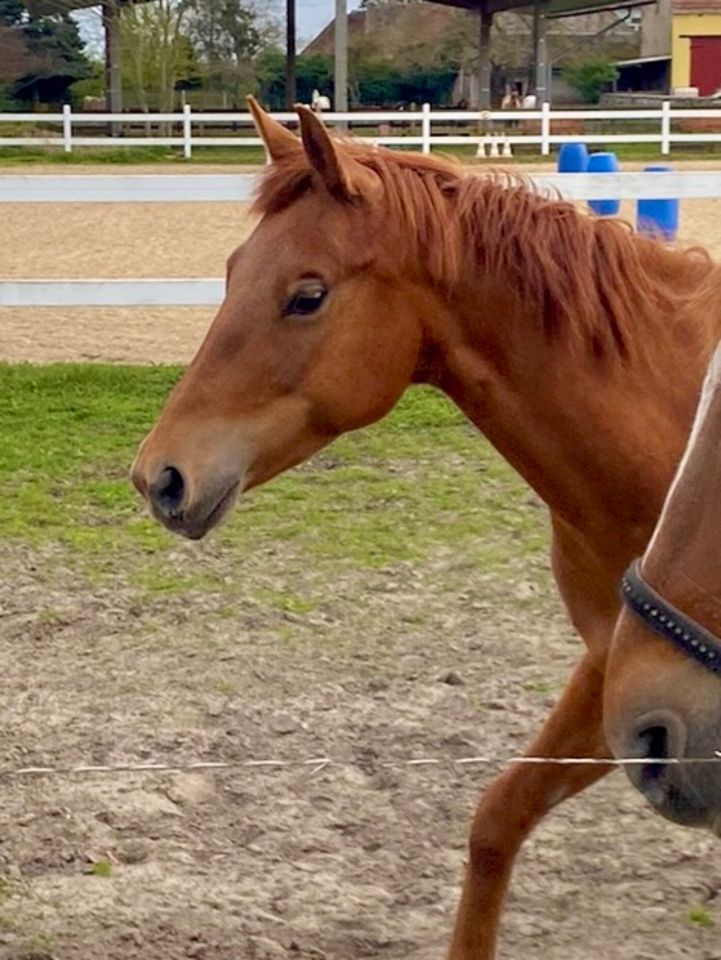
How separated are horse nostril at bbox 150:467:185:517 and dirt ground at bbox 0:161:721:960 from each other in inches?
40.3

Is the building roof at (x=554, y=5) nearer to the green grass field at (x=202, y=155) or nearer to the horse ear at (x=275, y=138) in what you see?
the green grass field at (x=202, y=155)

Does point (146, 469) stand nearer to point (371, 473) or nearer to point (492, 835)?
point (492, 835)

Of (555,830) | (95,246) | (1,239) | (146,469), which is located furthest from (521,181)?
(1,239)

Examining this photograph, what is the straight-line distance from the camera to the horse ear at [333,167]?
2.92 metres

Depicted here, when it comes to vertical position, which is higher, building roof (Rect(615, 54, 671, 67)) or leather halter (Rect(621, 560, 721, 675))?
building roof (Rect(615, 54, 671, 67))

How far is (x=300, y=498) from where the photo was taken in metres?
6.55

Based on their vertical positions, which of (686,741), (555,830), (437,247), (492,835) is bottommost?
(555,830)

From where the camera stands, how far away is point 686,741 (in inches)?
67.6

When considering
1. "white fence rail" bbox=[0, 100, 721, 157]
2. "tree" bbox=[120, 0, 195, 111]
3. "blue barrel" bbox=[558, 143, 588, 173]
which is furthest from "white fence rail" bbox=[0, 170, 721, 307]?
"tree" bbox=[120, 0, 195, 111]

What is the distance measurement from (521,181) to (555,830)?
1.70 m

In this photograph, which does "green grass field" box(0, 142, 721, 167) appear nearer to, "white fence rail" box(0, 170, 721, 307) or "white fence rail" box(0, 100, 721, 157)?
"white fence rail" box(0, 100, 721, 157)

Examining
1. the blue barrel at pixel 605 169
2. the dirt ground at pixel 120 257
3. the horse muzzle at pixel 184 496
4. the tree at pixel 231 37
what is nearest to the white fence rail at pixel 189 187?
the blue barrel at pixel 605 169

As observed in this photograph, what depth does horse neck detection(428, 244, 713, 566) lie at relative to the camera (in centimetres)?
296

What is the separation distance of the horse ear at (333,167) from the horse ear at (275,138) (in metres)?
0.16
